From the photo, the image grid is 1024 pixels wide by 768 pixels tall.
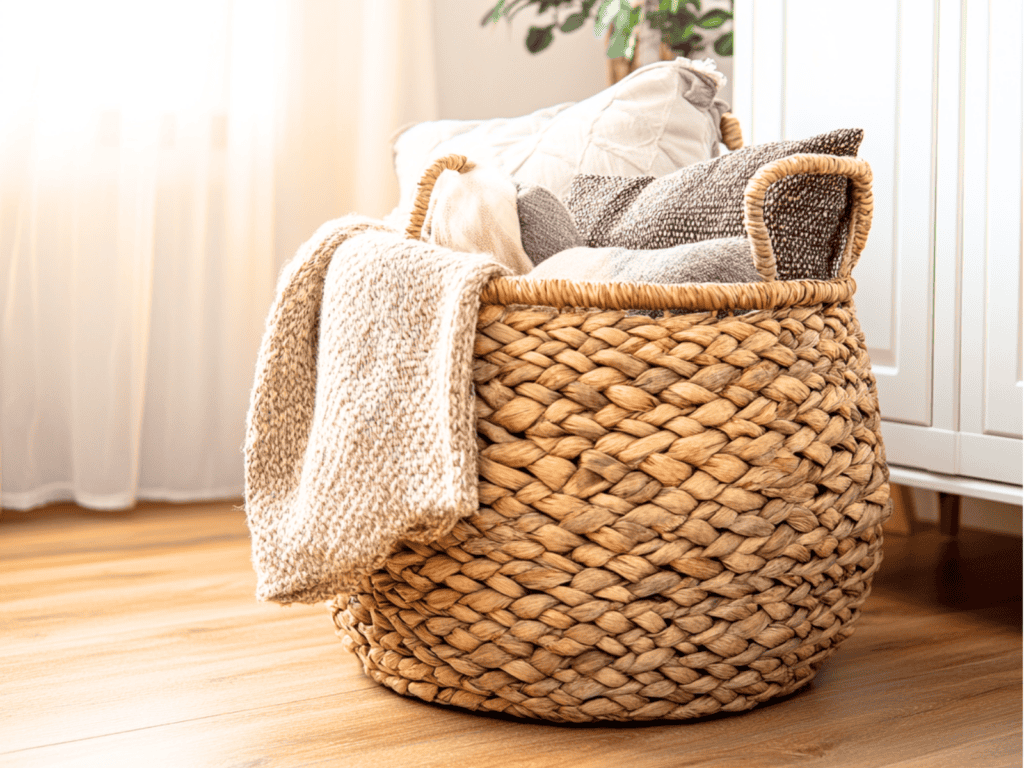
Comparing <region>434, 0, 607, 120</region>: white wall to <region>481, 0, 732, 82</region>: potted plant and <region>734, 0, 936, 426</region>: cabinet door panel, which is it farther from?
<region>734, 0, 936, 426</region>: cabinet door panel

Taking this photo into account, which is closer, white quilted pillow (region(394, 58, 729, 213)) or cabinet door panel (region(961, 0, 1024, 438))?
cabinet door panel (region(961, 0, 1024, 438))

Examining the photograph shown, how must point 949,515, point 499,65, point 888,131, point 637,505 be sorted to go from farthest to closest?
point 499,65 < point 949,515 < point 888,131 < point 637,505

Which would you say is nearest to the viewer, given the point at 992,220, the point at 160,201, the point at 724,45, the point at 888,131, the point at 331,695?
the point at 331,695

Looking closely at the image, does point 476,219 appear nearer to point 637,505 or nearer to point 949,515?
point 637,505

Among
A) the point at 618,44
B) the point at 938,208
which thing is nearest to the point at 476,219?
the point at 938,208

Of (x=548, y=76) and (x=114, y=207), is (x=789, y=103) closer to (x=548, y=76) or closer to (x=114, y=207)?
(x=548, y=76)

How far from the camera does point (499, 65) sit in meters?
2.07

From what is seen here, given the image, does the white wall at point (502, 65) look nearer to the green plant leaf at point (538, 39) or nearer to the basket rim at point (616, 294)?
the green plant leaf at point (538, 39)

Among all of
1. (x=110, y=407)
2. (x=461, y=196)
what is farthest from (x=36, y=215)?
(x=461, y=196)

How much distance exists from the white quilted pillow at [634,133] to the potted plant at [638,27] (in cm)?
43

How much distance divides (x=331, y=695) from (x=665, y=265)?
0.47m

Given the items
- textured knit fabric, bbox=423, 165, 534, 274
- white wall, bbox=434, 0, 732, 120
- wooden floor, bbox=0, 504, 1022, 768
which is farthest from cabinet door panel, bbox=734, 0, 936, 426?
white wall, bbox=434, 0, 732, 120

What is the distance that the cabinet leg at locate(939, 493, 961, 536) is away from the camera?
150cm

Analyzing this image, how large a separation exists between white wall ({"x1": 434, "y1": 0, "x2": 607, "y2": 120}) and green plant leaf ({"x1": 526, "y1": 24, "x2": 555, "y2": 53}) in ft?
0.58
